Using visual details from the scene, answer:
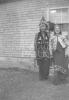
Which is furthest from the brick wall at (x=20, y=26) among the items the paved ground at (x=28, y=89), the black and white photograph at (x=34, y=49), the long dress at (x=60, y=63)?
the long dress at (x=60, y=63)

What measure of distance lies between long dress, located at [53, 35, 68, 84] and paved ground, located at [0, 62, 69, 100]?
1.01ft

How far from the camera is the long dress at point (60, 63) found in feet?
28.5

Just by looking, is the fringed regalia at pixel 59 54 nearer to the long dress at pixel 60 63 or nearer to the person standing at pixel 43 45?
the long dress at pixel 60 63

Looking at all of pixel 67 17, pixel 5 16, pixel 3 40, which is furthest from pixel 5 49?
pixel 67 17

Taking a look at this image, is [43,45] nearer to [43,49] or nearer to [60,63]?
[43,49]

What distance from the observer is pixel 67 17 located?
410 inches

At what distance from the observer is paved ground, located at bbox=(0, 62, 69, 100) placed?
756 cm

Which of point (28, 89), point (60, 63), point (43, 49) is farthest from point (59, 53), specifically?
point (28, 89)

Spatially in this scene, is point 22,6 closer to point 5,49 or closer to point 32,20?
point 32,20

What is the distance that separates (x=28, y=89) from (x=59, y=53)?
1.47 meters

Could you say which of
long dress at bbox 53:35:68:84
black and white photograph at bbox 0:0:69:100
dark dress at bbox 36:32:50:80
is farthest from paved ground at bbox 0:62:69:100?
dark dress at bbox 36:32:50:80

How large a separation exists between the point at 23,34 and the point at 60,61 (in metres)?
3.05

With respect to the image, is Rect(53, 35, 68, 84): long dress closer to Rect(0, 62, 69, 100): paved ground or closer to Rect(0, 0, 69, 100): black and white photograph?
Rect(0, 0, 69, 100): black and white photograph

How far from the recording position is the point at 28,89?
8312 millimetres
